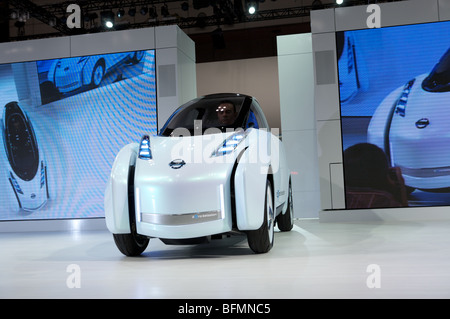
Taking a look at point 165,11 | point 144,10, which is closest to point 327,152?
point 165,11

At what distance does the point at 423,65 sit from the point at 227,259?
537 cm

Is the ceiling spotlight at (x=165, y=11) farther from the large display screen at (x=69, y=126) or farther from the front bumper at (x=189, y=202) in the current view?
the front bumper at (x=189, y=202)

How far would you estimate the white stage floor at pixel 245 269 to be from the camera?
2834 mm

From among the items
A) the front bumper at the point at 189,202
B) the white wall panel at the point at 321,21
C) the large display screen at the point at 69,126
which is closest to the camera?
the front bumper at the point at 189,202

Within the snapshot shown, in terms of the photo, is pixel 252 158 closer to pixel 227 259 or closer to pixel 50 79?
pixel 227 259

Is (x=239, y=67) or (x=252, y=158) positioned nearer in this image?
(x=252, y=158)

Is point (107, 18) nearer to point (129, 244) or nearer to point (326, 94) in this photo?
point (326, 94)

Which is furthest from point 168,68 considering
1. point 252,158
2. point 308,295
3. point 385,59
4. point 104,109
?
point 308,295

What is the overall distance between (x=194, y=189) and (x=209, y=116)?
1167 mm

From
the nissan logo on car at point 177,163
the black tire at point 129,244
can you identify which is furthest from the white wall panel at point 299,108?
the nissan logo on car at point 177,163

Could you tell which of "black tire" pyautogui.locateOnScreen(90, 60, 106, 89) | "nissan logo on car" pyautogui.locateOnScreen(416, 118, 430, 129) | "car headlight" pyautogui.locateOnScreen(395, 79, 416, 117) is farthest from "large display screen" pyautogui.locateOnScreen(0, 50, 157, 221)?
"nissan logo on car" pyautogui.locateOnScreen(416, 118, 430, 129)

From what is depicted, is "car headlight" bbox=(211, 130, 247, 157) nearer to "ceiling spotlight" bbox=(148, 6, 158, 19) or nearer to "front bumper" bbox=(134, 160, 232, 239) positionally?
"front bumper" bbox=(134, 160, 232, 239)

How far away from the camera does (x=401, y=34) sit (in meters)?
7.96

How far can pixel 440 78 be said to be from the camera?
7.79 m
